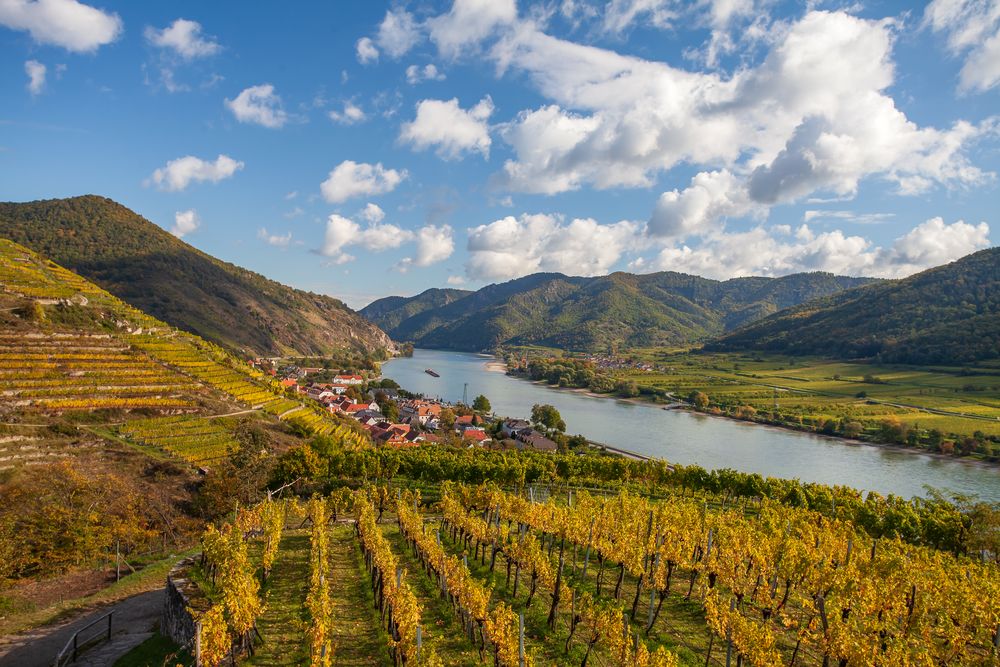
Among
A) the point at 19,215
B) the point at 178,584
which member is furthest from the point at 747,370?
the point at 19,215

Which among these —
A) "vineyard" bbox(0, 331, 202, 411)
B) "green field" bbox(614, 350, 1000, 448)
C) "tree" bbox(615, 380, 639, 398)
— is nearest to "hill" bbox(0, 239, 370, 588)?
"vineyard" bbox(0, 331, 202, 411)

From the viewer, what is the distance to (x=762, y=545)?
14.4 meters

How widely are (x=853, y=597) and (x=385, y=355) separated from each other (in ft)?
558

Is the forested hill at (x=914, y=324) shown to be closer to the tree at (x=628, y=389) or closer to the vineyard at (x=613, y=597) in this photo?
the tree at (x=628, y=389)

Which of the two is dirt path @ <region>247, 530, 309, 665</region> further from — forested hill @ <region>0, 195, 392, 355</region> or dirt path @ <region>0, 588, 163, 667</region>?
forested hill @ <region>0, 195, 392, 355</region>

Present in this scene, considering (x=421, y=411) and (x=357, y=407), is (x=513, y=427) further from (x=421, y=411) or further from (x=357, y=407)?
(x=357, y=407)

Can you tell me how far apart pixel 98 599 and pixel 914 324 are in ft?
480

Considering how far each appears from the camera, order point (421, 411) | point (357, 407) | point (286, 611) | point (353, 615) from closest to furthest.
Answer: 1. point (353, 615)
2. point (286, 611)
3. point (421, 411)
4. point (357, 407)

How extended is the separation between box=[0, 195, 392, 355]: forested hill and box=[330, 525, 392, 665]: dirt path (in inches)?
3778

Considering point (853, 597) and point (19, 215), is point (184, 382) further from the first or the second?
point (19, 215)

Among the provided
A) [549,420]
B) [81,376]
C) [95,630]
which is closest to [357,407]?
[549,420]

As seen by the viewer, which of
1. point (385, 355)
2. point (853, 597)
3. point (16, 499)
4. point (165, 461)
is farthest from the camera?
point (385, 355)

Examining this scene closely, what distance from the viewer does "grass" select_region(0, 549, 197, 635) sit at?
14766 mm

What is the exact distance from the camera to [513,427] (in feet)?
224
